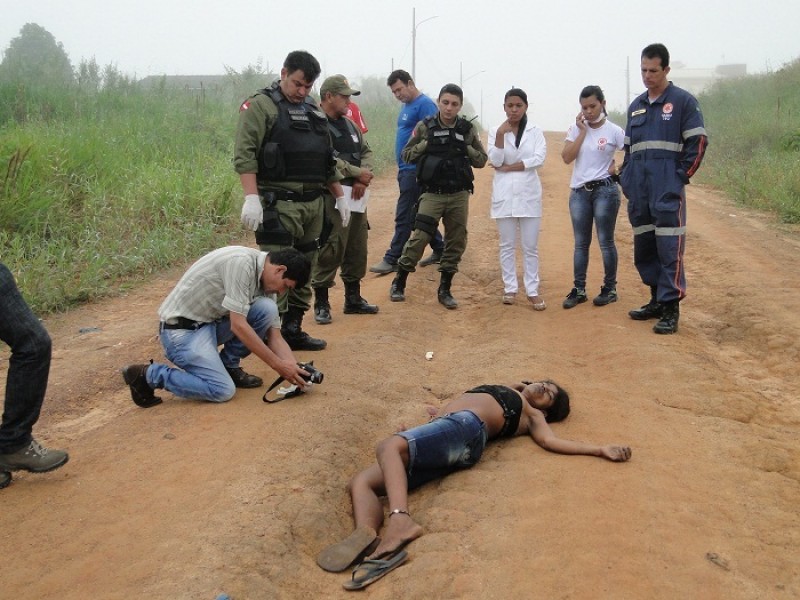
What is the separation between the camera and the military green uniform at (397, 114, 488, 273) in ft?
22.3

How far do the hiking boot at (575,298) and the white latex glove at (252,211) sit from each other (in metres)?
2.95

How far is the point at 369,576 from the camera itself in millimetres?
3197

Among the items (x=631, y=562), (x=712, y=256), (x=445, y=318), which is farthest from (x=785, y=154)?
(x=631, y=562)

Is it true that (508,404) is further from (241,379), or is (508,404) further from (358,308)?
(358,308)

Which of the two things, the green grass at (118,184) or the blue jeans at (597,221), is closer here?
the blue jeans at (597,221)

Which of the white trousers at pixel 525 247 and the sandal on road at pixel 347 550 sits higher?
the white trousers at pixel 525 247

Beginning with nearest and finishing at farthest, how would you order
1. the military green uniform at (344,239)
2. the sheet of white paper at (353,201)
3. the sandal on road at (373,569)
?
the sandal on road at (373,569) → the military green uniform at (344,239) → the sheet of white paper at (353,201)

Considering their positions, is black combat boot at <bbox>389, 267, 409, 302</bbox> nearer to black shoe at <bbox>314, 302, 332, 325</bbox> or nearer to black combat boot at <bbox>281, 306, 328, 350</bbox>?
black shoe at <bbox>314, 302, 332, 325</bbox>

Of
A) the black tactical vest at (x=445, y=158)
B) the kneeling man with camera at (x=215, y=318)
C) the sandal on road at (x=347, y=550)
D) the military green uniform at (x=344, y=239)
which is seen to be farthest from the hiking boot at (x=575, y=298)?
the sandal on road at (x=347, y=550)

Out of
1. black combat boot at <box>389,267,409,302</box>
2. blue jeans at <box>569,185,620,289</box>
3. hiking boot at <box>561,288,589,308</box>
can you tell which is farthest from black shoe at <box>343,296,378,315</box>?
blue jeans at <box>569,185,620,289</box>

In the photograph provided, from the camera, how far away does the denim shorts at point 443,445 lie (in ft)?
12.6

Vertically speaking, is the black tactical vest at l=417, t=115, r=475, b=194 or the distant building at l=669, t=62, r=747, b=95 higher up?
the distant building at l=669, t=62, r=747, b=95

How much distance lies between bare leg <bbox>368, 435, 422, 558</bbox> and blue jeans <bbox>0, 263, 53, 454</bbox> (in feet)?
5.35

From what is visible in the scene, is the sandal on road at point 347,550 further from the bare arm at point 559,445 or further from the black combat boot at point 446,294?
the black combat boot at point 446,294
